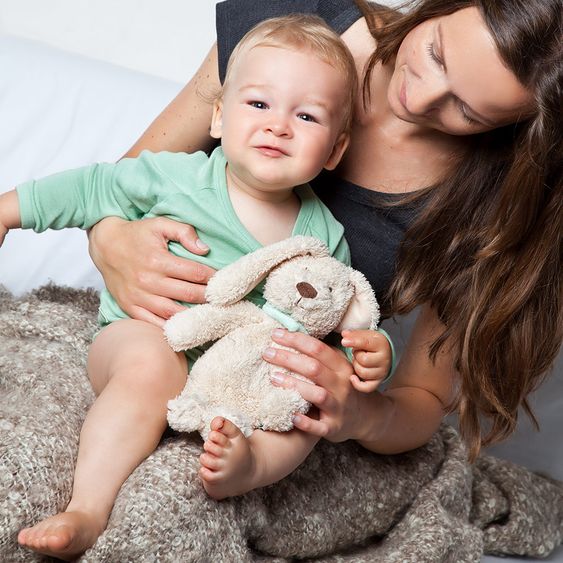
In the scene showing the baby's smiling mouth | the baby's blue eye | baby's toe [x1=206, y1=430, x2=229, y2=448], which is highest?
the baby's blue eye

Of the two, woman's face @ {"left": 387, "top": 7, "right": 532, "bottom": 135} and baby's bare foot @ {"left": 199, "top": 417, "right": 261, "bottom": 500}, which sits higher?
woman's face @ {"left": 387, "top": 7, "right": 532, "bottom": 135}

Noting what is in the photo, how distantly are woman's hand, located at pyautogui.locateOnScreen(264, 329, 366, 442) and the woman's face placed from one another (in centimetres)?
39

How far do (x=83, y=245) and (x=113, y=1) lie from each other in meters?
0.91

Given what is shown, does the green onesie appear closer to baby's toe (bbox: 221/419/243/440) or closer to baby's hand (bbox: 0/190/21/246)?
baby's hand (bbox: 0/190/21/246)

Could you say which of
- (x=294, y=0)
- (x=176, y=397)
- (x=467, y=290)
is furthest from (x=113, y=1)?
(x=176, y=397)

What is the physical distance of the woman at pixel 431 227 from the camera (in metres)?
1.43

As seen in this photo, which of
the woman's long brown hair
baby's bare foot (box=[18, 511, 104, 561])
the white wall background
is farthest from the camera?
the white wall background

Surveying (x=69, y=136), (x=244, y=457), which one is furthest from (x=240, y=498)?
(x=69, y=136)

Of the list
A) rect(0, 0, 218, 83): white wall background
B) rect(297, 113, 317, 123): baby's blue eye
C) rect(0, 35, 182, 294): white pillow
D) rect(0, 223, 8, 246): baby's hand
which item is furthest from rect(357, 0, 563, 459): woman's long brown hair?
rect(0, 0, 218, 83): white wall background

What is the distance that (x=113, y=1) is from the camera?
2.72 meters

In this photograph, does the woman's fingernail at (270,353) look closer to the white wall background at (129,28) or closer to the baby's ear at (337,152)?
the baby's ear at (337,152)

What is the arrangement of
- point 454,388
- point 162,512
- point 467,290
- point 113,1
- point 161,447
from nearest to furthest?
1. point 162,512
2. point 161,447
3. point 467,290
4. point 454,388
5. point 113,1

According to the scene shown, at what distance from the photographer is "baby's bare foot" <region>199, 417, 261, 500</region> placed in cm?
118

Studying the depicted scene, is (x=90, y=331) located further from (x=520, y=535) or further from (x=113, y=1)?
(x=113, y=1)
